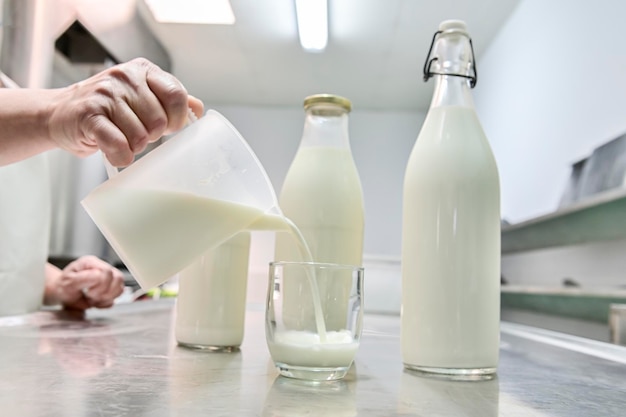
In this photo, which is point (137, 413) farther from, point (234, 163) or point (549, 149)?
point (549, 149)

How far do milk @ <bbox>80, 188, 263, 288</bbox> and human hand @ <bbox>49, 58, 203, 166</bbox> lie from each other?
5 cm

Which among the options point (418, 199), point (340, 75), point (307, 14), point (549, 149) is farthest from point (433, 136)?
point (340, 75)

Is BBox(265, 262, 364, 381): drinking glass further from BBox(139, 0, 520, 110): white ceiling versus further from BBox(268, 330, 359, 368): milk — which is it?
BBox(139, 0, 520, 110): white ceiling

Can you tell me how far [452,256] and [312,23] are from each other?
8.39 feet

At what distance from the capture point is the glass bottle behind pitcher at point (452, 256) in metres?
0.52

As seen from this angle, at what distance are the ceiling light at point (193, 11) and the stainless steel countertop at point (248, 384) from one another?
2.33m

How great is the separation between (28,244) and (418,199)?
35.1 inches

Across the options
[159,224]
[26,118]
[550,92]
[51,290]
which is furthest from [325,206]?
[550,92]

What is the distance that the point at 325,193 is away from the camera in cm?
66

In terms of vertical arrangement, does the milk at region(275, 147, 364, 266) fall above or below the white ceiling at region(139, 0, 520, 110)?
below

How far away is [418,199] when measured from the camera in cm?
55

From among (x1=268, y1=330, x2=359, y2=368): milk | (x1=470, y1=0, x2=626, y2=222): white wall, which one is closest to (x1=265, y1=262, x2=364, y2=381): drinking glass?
(x1=268, y1=330, x2=359, y2=368): milk

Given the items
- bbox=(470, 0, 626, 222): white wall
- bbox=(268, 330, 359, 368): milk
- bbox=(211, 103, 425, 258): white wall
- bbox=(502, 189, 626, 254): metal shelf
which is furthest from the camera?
bbox=(211, 103, 425, 258): white wall

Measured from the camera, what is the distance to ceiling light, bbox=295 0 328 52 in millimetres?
2678
